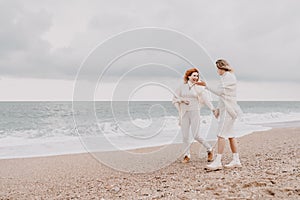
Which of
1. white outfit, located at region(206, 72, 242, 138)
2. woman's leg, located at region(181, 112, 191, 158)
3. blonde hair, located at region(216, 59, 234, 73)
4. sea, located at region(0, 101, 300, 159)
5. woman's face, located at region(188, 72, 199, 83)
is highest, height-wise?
blonde hair, located at region(216, 59, 234, 73)

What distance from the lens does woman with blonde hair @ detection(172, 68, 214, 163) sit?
18.3 ft

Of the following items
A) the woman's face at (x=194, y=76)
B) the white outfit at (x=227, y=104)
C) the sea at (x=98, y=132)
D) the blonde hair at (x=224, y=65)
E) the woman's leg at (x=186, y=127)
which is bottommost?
the sea at (x=98, y=132)

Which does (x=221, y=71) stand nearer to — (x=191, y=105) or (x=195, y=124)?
(x=191, y=105)

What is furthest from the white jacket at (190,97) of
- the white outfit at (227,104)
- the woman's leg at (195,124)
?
the white outfit at (227,104)

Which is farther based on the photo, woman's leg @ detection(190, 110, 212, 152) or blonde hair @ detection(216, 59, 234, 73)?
woman's leg @ detection(190, 110, 212, 152)

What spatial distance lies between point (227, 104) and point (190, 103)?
109 cm

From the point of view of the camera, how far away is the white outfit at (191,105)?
5598mm

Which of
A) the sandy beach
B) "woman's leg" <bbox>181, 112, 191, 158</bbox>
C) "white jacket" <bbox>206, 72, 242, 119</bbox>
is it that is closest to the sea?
"woman's leg" <bbox>181, 112, 191, 158</bbox>

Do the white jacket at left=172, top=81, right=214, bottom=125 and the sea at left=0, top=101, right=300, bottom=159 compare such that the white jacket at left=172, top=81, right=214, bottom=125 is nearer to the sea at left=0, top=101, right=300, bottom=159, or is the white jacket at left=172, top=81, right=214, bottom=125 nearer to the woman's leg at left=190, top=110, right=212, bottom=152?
the woman's leg at left=190, top=110, right=212, bottom=152

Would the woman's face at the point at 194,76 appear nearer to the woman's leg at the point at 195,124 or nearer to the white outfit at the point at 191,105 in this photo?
the white outfit at the point at 191,105

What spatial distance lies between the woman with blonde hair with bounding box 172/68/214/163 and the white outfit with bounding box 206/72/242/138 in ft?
2.22

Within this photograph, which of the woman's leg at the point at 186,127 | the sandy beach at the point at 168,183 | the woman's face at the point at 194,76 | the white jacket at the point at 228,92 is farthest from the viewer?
the woman's leg at the point at 186,127

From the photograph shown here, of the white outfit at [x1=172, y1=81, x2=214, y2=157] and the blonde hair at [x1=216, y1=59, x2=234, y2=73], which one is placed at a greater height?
the blonde hair at [x1=216, y1=59, x2=234, y2=73]

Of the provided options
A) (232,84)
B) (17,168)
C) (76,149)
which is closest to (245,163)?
(232,84)
